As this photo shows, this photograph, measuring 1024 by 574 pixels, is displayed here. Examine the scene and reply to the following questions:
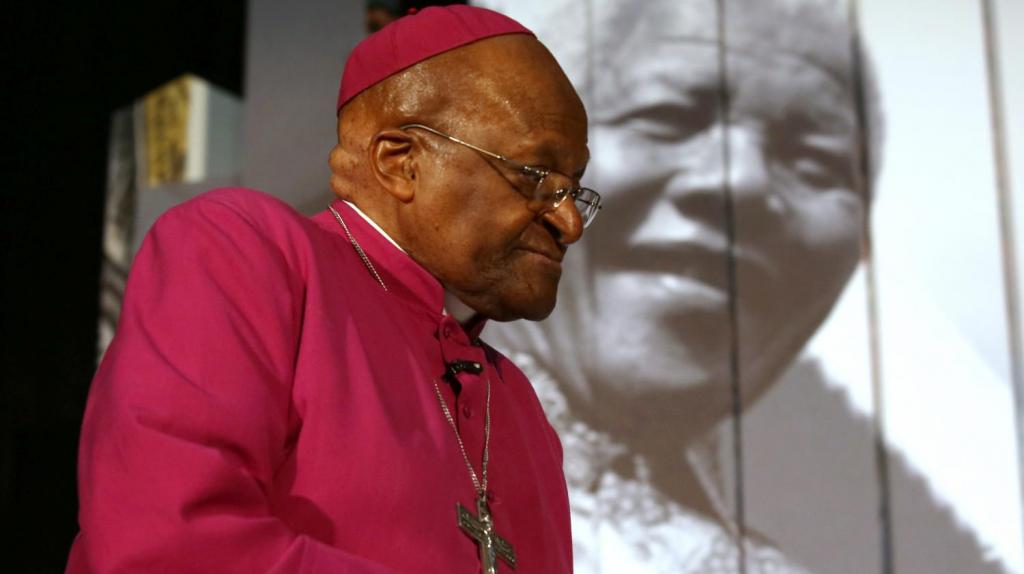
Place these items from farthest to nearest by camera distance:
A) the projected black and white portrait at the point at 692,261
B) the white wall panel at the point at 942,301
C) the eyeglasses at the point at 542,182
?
1. the projected black and white portrait at the point at 692,261
2. the white wall panel at the point at 942,301
3. the eyeglasses at the point at 542,182

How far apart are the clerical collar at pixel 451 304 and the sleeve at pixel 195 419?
0.79ft

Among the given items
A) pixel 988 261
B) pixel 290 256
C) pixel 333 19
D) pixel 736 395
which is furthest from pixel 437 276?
pixel 333 19

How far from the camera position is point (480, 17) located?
137 cm

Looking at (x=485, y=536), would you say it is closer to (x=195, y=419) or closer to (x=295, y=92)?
(x=195, y=419)

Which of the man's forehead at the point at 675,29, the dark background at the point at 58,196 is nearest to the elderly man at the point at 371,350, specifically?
the man's forehead at the point at 675,29

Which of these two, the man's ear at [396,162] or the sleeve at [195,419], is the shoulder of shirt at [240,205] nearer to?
the sleeve at [195,419]

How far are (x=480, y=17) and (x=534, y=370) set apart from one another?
1.40 m

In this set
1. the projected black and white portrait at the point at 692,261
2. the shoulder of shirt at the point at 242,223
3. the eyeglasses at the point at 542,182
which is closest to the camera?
the shoulder of shirt at the point at 242,223

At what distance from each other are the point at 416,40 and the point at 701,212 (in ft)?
4.47

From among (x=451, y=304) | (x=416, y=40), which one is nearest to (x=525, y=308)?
(x=451, y=304)

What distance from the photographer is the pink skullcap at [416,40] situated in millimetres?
1335

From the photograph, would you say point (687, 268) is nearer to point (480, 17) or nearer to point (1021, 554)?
point (1021, 554)

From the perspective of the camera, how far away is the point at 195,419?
3.00 ft

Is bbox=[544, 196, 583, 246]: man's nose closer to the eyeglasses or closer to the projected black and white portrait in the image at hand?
the eyeglasses
